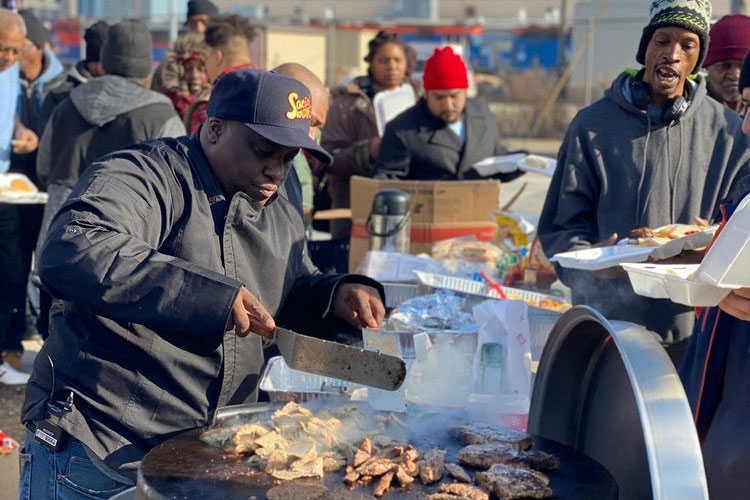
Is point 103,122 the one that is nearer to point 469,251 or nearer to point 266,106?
point 469,251

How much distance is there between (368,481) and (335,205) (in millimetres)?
4534

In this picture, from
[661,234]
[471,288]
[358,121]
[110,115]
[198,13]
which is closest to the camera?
[661,234]

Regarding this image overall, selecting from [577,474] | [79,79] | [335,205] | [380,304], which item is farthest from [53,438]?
[79,79]

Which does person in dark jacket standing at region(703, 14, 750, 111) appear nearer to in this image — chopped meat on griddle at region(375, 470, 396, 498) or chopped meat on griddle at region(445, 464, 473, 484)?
chopped meat on griddle at region(445, 464, 473, 484)

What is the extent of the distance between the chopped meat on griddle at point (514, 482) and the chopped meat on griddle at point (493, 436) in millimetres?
217

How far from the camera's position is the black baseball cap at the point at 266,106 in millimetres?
2584

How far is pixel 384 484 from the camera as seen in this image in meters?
2.40

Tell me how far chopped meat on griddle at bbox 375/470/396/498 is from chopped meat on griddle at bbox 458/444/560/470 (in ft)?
A: 0.77

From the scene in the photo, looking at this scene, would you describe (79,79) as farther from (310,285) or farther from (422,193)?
(310,285)

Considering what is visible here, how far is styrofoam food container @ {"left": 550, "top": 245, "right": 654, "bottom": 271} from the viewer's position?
332 cm

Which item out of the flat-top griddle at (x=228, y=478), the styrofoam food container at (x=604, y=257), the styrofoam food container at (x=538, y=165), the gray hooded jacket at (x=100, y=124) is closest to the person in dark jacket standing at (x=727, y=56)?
the styrofoam food container at (x=538, y=165)

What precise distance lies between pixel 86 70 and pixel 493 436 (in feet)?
17.1

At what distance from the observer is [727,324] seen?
2.79 m

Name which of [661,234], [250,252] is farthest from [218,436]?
[661,234]
